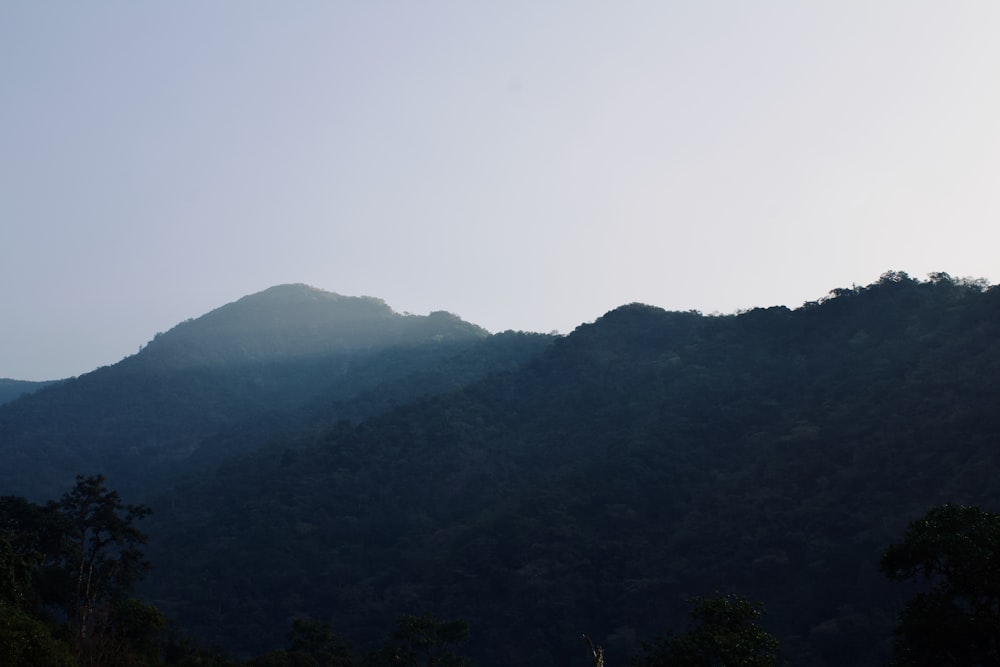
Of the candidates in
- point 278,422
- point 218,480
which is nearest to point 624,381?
point 218,480

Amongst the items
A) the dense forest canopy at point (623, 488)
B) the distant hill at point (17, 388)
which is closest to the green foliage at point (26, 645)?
the dense forest canopy at point (623, 488)

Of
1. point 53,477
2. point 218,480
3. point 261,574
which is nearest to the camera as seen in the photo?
point 261,574

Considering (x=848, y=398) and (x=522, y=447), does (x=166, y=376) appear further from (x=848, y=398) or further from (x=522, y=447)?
Answer: (x=848, y=398)

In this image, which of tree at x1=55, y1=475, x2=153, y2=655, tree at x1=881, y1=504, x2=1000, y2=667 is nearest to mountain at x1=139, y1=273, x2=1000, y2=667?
tree at x1=55, y1=475, x2=153, y2=655

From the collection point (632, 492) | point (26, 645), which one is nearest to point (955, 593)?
point (26, 645)

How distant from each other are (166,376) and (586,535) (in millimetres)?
108882

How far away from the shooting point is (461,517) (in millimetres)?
84250

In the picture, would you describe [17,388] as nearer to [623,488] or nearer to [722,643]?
[623,488]

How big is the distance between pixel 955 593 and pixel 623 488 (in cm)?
5806

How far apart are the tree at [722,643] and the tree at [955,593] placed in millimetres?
3167

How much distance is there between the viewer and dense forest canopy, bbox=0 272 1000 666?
5891cm

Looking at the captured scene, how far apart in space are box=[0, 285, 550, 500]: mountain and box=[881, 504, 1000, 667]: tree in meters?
104

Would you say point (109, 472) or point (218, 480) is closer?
point (218, 480)

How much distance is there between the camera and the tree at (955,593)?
18.5m
